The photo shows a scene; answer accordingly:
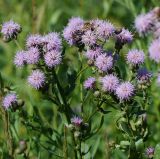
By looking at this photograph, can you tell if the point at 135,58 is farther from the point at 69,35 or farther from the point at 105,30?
the point at 69,35

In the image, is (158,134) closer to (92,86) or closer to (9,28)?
(92,86)

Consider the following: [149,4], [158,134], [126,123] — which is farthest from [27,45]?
[149,4]

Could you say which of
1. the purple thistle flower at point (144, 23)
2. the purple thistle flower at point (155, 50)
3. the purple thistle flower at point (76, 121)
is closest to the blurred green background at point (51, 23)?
the purple thistle flower at point (144, 23)

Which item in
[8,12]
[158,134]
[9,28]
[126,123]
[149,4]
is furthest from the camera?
[8,12]

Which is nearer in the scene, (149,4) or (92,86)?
(92,86)

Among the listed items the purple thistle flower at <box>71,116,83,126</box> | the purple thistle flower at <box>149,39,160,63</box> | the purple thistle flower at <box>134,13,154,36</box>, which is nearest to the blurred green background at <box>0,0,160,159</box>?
the purple thistle flower at <box>134,13,154,36</box>

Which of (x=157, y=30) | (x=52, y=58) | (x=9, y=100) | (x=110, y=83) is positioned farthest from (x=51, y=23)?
(x=110, y=83)

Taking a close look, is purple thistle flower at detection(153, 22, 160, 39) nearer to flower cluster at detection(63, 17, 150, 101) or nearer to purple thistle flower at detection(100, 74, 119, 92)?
flower cluster at detection(63, 17, 150, 101)
